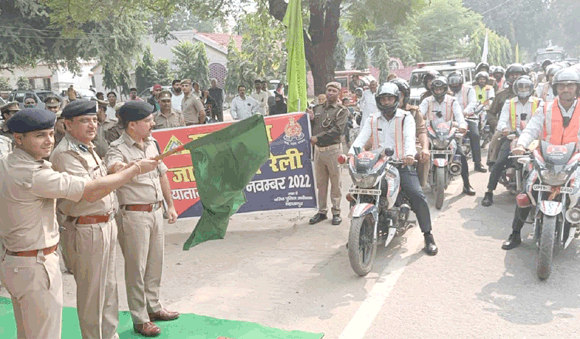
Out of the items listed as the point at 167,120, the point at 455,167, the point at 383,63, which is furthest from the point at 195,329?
the point at 383,63

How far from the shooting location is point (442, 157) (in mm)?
9492

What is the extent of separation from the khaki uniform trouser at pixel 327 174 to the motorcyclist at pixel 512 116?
7.78 ft

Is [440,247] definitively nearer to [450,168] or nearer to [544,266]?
[544,266]

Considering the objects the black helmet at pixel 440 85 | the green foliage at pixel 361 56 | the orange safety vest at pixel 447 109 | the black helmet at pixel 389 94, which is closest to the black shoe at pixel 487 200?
the orange safety vest at pixel 447 109

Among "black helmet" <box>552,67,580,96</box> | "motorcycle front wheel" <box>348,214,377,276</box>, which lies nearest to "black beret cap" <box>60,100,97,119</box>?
"motorcycle front wheel" <box>348,214,377,276</box>

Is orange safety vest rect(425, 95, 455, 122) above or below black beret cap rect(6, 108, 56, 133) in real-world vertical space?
below

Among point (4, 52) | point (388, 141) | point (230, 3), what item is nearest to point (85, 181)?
point (388, 141)

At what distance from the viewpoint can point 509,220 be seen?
8.18m

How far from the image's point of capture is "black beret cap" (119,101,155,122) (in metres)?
4.75

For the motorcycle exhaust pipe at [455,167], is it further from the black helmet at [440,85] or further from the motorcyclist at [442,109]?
the black helmet at [440,85]

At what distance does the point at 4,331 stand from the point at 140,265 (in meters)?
1.41

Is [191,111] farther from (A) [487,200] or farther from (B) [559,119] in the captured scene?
(B) [559,119]

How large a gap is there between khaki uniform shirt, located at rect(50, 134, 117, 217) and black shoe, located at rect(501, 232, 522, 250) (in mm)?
4556

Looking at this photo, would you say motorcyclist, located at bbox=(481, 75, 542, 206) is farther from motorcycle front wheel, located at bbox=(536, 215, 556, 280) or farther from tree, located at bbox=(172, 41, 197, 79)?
tree, located at bbox=(172, 41, 197, 79)
